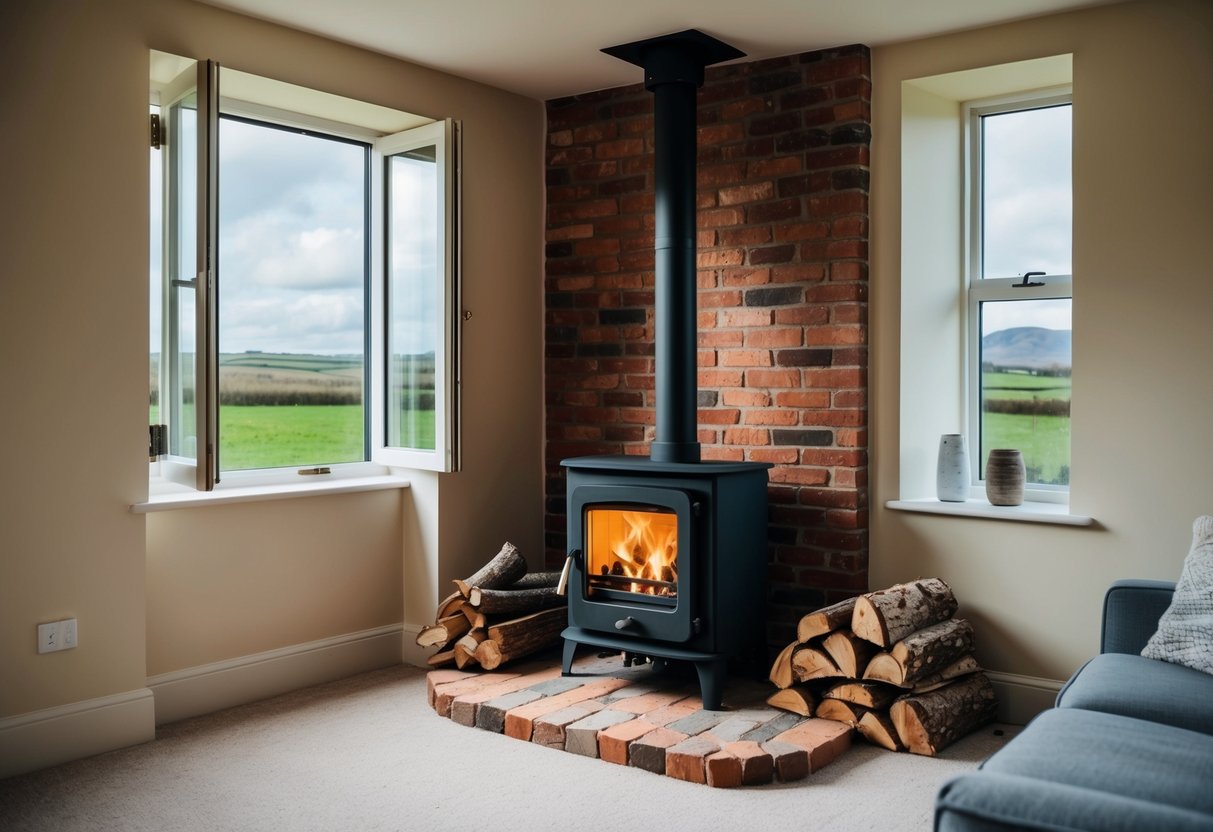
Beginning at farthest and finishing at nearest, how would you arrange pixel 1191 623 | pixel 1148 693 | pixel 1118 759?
pixel 1191 623, pixel 1148 693, pixel 1118 759

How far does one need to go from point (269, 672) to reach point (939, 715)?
2449mm

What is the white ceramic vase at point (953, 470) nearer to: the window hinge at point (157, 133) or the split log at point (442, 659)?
the split log at point (442, 659)

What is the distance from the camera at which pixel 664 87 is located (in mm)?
3805

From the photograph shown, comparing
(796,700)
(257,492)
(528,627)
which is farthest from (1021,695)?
(257,492)

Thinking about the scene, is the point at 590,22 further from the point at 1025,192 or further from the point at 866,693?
the point at 866,693

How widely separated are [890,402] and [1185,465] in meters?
1.01

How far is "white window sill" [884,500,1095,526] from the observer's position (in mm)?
3455

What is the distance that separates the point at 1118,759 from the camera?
6.29ft

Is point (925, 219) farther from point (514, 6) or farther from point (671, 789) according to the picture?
point (671, 789)

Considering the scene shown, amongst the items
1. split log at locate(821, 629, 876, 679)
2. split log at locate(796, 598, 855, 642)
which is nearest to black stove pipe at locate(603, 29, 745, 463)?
split log at locate(796, 598, 855, 642)

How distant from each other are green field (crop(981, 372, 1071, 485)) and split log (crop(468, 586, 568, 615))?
1.86 m

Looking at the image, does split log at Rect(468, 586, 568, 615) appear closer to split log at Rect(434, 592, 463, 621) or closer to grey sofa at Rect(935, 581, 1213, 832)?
split log at Rect(434, 592, 463, 621)

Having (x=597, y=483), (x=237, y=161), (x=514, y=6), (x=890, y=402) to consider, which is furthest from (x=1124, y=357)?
(x=237, y=161)

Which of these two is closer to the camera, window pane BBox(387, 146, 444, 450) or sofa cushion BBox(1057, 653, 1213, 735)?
sofa cushion BBox(1057, 653, 1213, 735)
